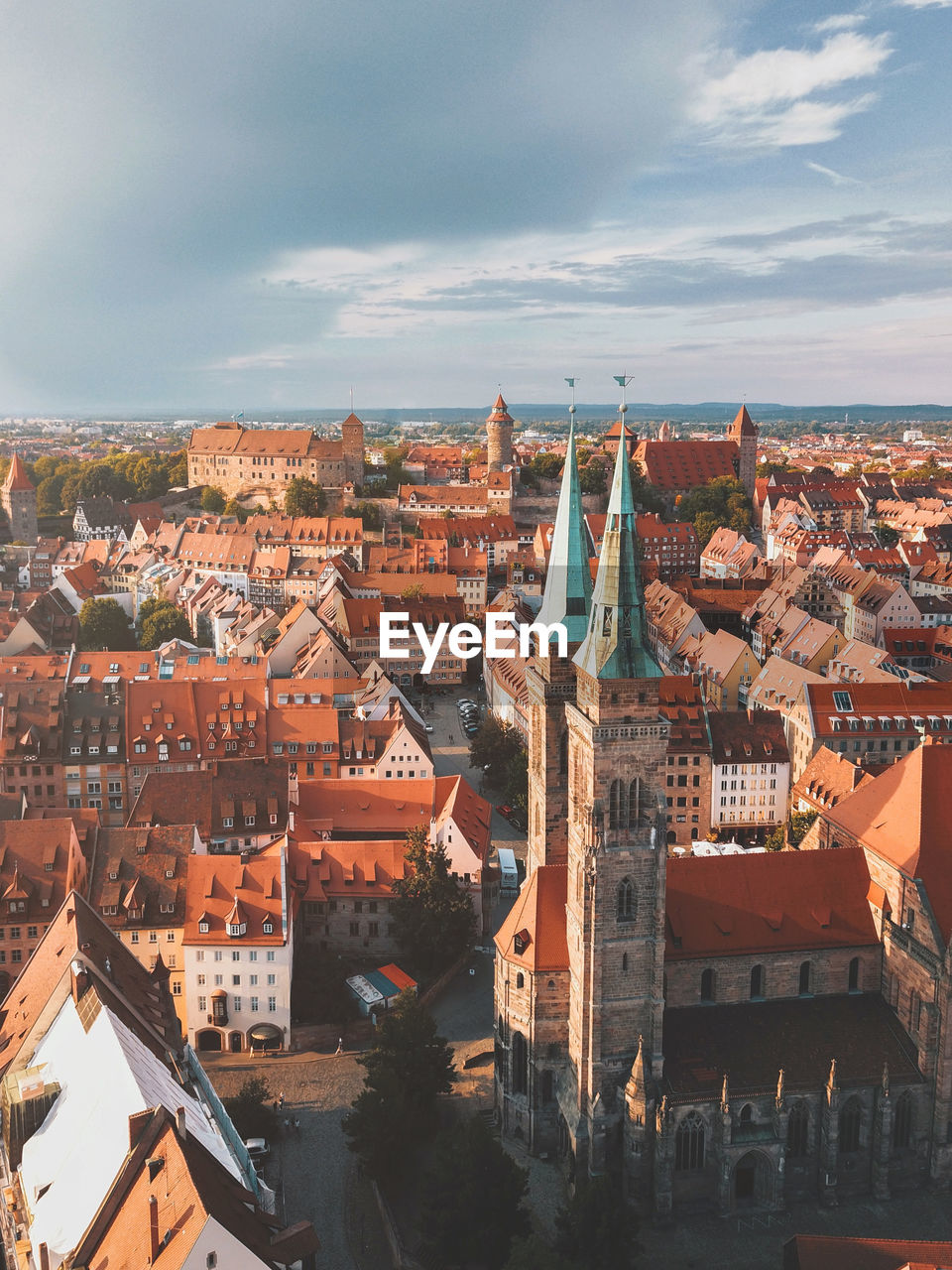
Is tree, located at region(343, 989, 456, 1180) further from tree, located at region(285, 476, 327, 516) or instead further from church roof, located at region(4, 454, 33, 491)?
church roof, located at region(4, 454, 33, 491)

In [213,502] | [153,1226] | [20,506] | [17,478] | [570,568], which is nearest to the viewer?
[153,1226]

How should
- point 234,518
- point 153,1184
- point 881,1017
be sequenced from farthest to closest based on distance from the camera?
point 234,518 → point 881,1017 → point 153,1184

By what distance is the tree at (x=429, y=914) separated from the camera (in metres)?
55.1

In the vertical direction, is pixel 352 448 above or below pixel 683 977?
above

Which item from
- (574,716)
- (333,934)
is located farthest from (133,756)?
(574,716)

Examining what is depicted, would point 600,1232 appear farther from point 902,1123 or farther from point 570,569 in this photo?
point 570,569

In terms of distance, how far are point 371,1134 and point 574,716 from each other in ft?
54.4

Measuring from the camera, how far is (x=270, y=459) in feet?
570

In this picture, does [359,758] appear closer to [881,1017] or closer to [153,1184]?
[881,1017]

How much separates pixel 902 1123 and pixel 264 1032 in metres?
26.7

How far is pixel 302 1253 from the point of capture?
95.3ft

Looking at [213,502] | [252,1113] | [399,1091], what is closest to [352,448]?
[213,502]

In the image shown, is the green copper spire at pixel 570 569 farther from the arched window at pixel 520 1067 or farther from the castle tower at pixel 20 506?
the castle tower at pixel 20 506

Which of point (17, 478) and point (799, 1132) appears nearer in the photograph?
point (799, 1132)
